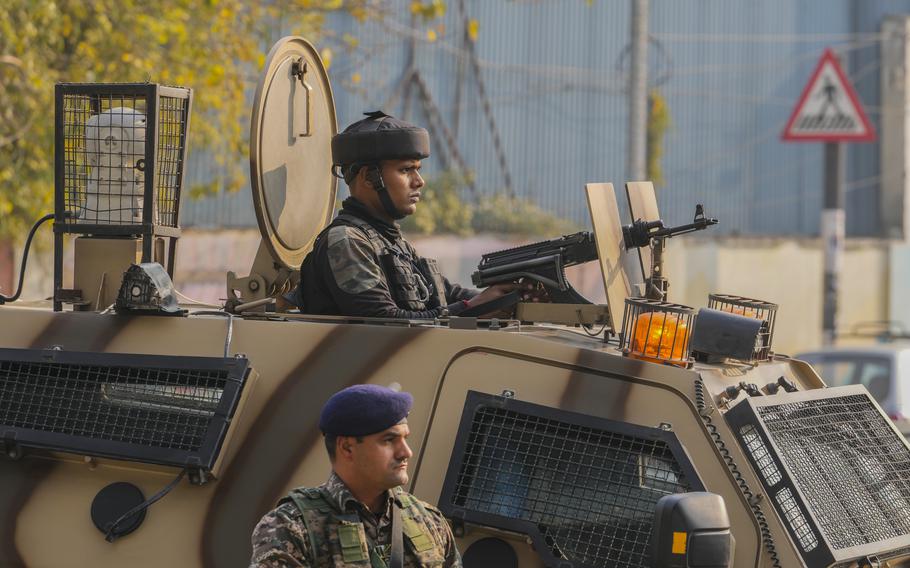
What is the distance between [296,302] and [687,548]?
217 cm

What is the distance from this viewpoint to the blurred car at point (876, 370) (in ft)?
36.2

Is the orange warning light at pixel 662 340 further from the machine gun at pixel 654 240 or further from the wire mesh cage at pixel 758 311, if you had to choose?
the machine gun at pixel 654 240

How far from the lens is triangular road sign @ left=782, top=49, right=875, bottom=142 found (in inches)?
526

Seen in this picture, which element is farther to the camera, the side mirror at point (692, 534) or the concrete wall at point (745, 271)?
the concrete wall at point (745, 271)

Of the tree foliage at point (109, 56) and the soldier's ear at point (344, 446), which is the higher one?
the tree foliage at point (109, 56)

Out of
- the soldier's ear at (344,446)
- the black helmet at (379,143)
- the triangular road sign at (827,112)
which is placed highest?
the triangular road sign at (827,112)

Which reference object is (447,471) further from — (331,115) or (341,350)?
(331,115)

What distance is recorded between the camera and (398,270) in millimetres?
4957

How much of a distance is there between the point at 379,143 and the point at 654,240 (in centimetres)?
98

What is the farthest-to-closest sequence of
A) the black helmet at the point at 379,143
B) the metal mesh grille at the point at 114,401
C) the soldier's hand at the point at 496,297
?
the soldier's hand at the point at 496,297 → the black helmet at the point at 379,143 → the metal mesh grille at the point at 114,401

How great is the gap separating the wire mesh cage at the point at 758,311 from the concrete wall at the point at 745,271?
9835mm

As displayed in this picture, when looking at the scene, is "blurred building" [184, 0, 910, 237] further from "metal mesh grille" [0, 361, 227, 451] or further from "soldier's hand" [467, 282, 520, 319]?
"metal mesh grille" [0, 361, 227, 451]

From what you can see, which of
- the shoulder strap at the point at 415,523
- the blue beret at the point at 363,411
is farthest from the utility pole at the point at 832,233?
the blue beret at the point at 363,411

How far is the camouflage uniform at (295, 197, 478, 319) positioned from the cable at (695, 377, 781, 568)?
1062mm
